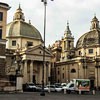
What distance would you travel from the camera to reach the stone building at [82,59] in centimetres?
8625

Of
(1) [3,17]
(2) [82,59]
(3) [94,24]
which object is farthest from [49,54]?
(1) [3,17]

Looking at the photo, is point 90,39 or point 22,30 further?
point 90,39

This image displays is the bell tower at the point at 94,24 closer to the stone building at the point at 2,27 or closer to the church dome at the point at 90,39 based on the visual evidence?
the church dome at the point at 90,39

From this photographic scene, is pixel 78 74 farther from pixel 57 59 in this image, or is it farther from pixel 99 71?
pixel 57 59

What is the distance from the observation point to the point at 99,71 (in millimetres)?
85750

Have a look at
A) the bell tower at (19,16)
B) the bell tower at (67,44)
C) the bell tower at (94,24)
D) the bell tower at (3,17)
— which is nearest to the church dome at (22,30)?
the bell tower at (19,16)

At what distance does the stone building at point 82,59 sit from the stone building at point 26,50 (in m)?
11.1

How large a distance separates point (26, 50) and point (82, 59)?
18.5 metres

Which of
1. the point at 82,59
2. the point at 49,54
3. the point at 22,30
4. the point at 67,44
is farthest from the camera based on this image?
the point at 67,44

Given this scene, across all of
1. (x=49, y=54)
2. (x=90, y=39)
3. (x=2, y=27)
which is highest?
(x=90, y=39)

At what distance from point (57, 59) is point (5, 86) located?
56419 mm

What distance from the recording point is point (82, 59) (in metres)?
85.6

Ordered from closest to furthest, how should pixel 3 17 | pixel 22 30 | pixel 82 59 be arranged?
pixel 3 17
pixel 22 30
pixel 82 59

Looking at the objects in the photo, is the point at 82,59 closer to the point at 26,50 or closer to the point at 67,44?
the point at 67,44
